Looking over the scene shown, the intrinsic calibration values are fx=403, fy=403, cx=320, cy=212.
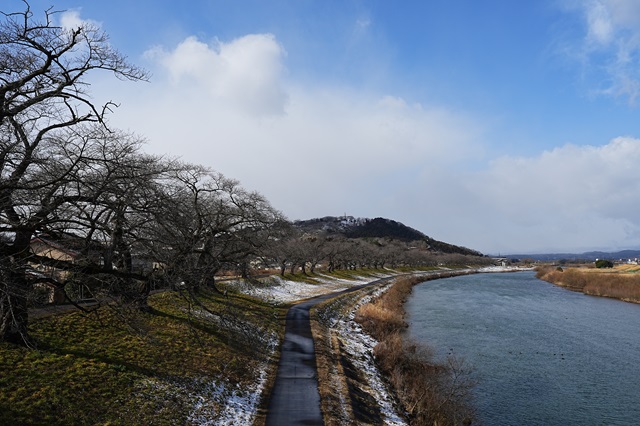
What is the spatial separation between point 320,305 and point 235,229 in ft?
40.2

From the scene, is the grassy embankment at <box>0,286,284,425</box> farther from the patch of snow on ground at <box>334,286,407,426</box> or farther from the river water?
the river water

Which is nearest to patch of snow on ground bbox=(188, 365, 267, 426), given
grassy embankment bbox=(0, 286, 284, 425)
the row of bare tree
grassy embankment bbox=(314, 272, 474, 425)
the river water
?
grassy embankment bbox=(0, 286, 284, 425)

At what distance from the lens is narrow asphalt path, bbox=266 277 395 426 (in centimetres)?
1383

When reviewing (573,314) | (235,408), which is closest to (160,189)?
(235,408)

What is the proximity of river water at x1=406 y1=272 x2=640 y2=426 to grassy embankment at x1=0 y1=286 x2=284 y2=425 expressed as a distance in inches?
435

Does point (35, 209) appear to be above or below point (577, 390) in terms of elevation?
above

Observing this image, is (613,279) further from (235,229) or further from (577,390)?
(235,229)

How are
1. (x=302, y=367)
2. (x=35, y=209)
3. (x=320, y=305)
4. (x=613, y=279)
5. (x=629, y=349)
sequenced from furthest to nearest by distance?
1. (x=613, y=279)
2. (x=320, y=305)
3. (x=629, y=349)
4. (x=302, y=367)
5. (x=35, y=209)

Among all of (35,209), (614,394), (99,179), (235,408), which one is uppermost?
(99,179)

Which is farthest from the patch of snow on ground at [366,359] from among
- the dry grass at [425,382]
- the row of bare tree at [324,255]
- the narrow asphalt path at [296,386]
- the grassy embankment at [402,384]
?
the row of bare tree at [324,255]

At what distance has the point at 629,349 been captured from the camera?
91.4 feet

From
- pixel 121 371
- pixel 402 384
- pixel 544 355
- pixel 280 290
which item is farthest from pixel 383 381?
pixel 280 290

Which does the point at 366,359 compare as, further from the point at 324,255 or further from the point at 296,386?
the point at 324,255

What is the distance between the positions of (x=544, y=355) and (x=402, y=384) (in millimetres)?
13005
